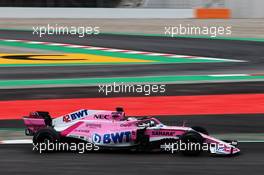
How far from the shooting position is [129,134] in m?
7.88

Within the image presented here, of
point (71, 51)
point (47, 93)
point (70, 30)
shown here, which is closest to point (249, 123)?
point (47, 93)

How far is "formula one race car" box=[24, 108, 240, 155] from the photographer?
782cm

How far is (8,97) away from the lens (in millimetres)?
13594

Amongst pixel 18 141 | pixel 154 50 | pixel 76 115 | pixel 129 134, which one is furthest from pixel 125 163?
pixel 154 50

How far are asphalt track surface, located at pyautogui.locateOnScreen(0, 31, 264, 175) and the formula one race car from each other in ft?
0.47

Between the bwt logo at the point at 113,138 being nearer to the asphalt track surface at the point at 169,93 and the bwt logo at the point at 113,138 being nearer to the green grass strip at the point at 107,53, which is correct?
the asphalt track surface at the point at 169,93

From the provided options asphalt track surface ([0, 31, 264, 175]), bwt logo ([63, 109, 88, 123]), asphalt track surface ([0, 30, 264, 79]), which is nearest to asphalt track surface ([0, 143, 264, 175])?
asphalt track surface ([0, 31, 264, 175])

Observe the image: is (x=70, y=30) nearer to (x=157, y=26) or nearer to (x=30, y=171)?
(x=157, y=26)

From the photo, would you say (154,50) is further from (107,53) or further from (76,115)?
(76,115)

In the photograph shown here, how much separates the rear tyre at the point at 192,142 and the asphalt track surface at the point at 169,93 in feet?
0.31

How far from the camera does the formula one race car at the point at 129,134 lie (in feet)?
25.6

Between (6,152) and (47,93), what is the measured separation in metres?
6.01

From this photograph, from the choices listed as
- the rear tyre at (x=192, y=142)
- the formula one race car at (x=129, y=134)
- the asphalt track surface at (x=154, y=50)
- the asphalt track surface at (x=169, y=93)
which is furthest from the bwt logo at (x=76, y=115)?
the asphalt track surface at (x=154, y=50)

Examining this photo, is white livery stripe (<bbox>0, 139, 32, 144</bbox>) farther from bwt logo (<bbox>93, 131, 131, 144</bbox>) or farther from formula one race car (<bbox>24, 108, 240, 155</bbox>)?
bwt logo (<bbox>93, 131, 131, 144</bbox>)
